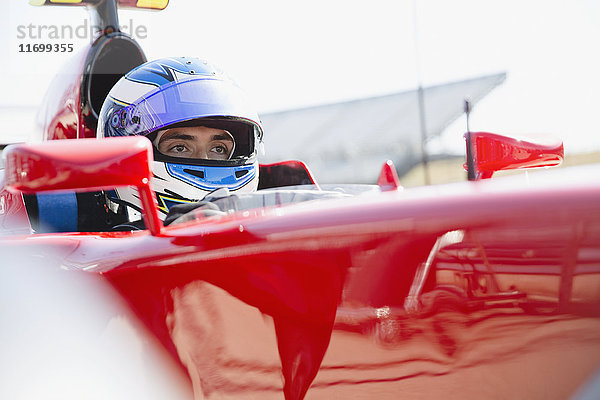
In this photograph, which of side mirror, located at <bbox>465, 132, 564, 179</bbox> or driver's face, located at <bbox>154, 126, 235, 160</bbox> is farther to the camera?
driver's face, located at <bbox>154, 126, 235, 160</bbox>

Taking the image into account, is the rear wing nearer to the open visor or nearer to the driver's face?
the open visor

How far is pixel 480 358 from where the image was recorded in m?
0.89

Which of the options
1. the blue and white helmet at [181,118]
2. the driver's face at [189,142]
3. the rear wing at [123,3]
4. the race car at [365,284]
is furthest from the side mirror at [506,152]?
the rear wing at [123,3]

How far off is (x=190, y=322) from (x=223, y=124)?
1798 mm

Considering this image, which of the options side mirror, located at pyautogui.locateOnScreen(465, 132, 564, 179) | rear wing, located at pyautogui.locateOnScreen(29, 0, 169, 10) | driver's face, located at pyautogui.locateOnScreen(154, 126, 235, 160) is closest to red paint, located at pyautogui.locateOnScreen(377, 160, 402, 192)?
side mirror, located at pyautogui.locateOnScreen(465, 132, 564, 179)

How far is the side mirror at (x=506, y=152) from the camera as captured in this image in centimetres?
164

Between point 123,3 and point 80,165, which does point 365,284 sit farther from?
point 123,3

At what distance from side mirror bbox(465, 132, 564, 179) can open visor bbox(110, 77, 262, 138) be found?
132 centimetres

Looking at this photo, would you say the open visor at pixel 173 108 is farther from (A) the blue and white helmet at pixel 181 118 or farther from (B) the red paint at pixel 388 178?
(B) the red paint at pixel 388 178

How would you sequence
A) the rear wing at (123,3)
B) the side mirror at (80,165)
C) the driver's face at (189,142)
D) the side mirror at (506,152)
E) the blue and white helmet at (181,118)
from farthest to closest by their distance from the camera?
the rear wing at (123,3) < the driver's face at (189,142) < the blue and white helmet at (181,118) < the side mirror at (506,152) < the side mirror at (80,165)

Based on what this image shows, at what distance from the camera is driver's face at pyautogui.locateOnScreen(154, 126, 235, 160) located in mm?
2639

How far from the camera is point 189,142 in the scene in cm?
267

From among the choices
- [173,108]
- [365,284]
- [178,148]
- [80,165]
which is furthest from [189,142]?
[365,284]

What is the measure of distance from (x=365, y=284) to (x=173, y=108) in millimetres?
1825
